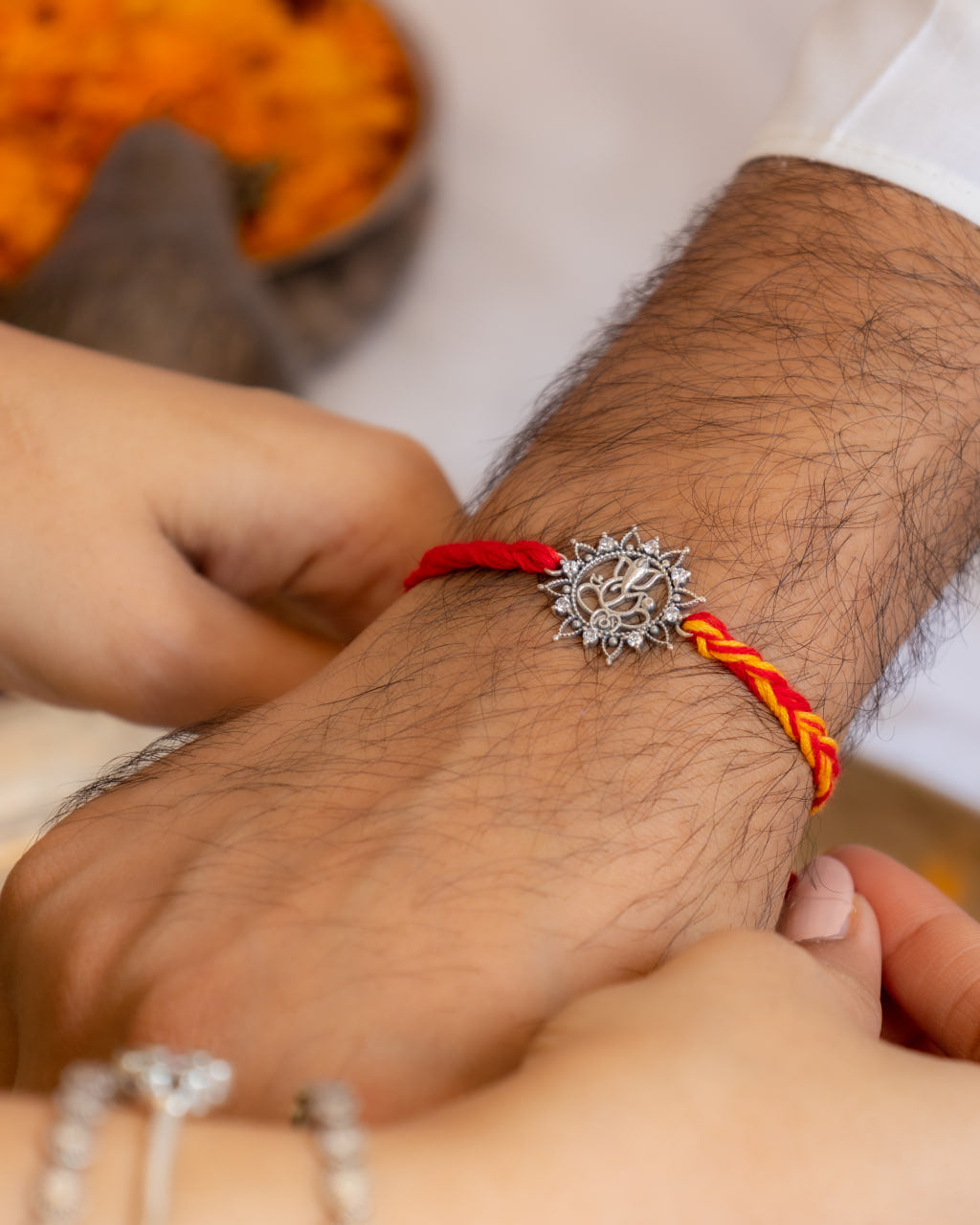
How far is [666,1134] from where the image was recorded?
16.8 inches

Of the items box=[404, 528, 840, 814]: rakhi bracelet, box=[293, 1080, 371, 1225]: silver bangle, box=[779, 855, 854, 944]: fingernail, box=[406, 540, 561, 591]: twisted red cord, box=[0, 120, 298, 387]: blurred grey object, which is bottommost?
box=[0, 120, 298, 387]: blurred grey object

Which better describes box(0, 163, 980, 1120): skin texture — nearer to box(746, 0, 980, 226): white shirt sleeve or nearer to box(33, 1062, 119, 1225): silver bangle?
box(746, 0, 980, 226): white shirt sleeve

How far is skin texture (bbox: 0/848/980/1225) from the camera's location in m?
0.39

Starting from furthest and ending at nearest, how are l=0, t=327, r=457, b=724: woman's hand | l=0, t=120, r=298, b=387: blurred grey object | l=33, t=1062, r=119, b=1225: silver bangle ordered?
l=0, t=120, r=298, b=387: blurred grey object, l=0, t=327, r=457, b=724: woman's hand, l=33, t=1062, r=119, b=1225: silver bangle

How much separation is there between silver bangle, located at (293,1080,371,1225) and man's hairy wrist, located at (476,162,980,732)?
14.7 inches

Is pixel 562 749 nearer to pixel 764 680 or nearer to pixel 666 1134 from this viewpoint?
pixel 764 680

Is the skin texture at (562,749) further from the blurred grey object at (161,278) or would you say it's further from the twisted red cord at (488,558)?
the blurred grey object at (161,278)

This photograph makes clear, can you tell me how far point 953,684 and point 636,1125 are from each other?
963mm

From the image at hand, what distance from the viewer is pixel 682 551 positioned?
0.68 m

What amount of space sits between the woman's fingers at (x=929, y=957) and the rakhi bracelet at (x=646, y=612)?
0.42ft

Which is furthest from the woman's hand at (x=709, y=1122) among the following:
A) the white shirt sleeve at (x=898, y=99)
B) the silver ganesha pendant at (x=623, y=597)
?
the white shirt sleeve at (x=898, y=99)

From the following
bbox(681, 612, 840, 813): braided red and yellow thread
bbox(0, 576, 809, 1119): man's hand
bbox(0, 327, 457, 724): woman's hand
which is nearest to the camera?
bbox(0, 576, 809, 1119): man's hand

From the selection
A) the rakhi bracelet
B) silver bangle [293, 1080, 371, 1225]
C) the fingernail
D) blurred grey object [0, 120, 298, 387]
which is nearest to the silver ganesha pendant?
the rakhi bracelet

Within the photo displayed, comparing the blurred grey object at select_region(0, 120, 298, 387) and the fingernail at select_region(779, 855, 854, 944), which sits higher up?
the fingernail at select_region(779, 855, 854, 944)
